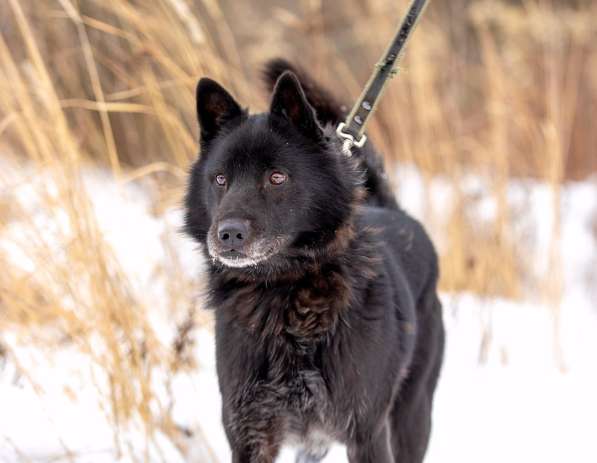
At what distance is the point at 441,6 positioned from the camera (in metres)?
11.4

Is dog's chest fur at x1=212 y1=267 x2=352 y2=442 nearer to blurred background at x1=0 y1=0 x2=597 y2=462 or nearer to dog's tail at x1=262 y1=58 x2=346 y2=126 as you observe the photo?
blurred background at x1=0 y1=0 x2=597 y2=462

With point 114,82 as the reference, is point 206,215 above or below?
above

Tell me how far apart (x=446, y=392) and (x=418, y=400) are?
1343 millimetres

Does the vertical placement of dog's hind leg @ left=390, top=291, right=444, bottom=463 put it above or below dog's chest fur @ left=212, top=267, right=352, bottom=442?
below

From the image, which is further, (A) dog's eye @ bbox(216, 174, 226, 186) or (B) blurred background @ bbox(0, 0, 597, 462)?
(B) blurred background @ bbox(0, 0, 597, 462)

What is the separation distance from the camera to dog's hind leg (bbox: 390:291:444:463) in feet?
9.33

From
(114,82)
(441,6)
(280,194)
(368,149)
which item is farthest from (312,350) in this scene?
(441,6)

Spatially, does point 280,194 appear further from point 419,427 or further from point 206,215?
point 419,427

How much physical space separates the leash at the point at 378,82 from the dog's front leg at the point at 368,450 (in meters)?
0.91

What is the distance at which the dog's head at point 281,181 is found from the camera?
7.43 ft

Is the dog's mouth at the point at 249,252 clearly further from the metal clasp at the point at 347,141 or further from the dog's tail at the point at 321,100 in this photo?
the dog's tail at the point at 321,100

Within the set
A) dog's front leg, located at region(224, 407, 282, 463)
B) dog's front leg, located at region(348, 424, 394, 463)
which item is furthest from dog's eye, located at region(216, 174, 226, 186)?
dog's front leg, located at region(348, 424, 394, 463)

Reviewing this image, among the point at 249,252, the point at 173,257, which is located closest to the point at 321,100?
the point at 249,252

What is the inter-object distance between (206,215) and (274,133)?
0.33 meters
